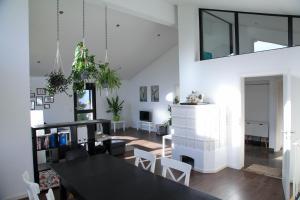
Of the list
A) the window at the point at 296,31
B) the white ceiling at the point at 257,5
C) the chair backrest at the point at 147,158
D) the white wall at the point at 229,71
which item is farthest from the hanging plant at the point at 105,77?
the window at the point at 296,31

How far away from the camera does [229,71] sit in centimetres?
484

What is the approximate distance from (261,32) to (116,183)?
4271 millimetres

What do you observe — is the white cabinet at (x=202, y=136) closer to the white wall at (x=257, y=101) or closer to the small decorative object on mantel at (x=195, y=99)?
the small decorative object on mantel at (x=195, y=99)

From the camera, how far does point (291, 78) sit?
11.1 ft

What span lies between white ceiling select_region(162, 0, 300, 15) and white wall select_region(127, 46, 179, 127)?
3610 mm

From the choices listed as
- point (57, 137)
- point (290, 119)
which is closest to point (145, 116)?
point (57, 137)

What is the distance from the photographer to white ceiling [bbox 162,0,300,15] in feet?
12.3

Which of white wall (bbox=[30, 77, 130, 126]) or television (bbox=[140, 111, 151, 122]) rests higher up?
white wall (bbox=[30, 77, 130, 126])

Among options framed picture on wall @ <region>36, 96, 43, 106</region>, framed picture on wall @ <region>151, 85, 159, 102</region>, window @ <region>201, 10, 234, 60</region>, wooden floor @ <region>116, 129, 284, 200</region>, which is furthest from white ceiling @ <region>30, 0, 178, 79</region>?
wooden floor @ <region>116, 129, 284, 200</region>

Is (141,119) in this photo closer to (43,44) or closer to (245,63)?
(43,44)

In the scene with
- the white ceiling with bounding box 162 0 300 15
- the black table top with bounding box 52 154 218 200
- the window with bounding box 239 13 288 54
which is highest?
the white ceiling with bounding box 162 0 300 15

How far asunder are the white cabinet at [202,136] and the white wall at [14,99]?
3131 mm

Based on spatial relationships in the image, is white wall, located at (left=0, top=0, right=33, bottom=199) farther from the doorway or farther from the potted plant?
the potted plant

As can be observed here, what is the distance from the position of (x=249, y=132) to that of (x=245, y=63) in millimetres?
3005
